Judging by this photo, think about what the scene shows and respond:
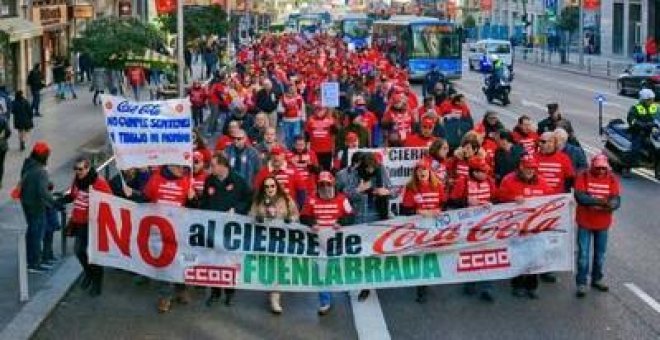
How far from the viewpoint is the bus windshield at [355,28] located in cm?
8316

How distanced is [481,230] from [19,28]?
27.8m

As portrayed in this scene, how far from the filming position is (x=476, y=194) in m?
11.6

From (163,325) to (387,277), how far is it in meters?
2.23

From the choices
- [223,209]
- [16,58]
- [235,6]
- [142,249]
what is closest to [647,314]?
[223,209]

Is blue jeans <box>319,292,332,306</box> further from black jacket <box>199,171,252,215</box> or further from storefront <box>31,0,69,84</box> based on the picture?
storefront <box>31,0,69,84</box>

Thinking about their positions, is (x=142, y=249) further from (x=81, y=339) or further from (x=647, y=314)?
(x=647, y=314)

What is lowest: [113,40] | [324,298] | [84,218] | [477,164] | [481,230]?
[324,298]

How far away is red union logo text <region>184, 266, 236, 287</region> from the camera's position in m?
11.2

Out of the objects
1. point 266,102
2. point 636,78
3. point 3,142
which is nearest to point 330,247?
point 3,142

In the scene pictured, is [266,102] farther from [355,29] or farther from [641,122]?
[355,29]

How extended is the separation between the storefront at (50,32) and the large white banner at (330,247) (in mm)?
30558

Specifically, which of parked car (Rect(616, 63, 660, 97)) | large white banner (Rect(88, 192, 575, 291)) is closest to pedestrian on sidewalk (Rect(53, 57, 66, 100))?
parked car (Rect(616, 63, 660, 97))

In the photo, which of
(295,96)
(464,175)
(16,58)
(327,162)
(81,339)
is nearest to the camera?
(81,339)

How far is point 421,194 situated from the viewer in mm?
11453
